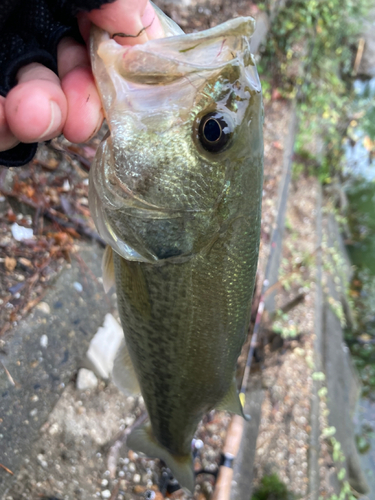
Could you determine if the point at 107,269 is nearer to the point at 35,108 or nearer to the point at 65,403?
the point at 35,108

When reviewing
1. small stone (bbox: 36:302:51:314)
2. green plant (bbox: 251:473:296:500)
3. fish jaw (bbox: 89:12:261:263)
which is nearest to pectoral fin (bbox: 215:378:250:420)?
fish jaw (bbox: 89:12:261:263)

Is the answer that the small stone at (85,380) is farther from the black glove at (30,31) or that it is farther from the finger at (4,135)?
the black glove at (30,31)

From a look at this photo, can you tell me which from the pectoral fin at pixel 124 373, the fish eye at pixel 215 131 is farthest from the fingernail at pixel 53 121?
the pectoral fin at pixel 124 373

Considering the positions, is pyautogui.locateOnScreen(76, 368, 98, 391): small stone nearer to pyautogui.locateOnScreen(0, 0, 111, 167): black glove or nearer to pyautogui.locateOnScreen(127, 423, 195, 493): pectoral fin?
pyautogui.locateOnScreen(127, 423, 195, 493): pectoral fin

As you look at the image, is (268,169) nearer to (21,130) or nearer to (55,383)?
(55,383)

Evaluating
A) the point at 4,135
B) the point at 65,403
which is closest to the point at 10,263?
the point at 65,403

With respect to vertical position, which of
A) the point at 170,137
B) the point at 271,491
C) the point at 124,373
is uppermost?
the point at 170,137

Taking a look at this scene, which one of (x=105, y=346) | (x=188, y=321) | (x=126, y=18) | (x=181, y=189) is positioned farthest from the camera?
(x=105, y=346)
